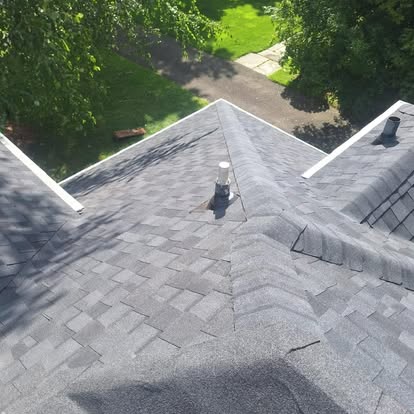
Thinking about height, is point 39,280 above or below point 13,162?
below

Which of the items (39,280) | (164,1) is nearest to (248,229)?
(39,280)

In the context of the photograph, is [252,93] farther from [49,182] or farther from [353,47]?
[49,182]

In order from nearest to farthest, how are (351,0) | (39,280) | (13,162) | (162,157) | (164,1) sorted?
(39,280)
(13,162)
(162,157)
(164,1)
(351,0)

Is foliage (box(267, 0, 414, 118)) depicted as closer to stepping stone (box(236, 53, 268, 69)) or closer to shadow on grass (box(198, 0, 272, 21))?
stepping stone (box(236, 53, 268, 69))

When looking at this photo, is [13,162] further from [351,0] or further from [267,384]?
[351,0]

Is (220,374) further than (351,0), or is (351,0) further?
(351,0)

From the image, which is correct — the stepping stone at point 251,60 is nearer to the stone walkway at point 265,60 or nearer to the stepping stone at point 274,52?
the stone walkway at point 265,60

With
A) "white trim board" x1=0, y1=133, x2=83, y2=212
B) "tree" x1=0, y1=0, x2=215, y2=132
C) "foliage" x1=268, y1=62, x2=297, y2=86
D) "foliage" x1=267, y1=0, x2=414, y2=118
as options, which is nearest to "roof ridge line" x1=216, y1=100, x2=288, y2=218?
"white trim board" x1=0, y1=133, x2=83, y2=212

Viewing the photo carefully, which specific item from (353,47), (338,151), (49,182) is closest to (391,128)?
(338,151)
